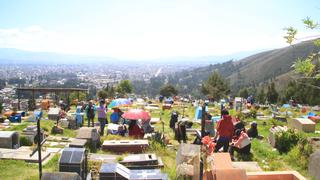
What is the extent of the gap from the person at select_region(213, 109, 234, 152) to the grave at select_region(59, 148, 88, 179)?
4398 mm

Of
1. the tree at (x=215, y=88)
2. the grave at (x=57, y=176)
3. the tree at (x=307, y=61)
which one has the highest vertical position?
the tree at (x=307, y=61)

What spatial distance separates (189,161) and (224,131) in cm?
309

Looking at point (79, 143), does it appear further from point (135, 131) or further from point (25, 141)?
point (135, 131)

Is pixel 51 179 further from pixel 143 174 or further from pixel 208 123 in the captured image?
pixel 208 123

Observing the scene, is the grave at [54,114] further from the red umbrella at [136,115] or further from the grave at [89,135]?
the grave at [89,135]

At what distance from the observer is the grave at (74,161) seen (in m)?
7.52

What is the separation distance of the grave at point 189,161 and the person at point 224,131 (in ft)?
8.23

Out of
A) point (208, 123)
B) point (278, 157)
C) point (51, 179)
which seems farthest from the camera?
point (208, 123)

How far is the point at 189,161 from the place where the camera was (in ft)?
25.9

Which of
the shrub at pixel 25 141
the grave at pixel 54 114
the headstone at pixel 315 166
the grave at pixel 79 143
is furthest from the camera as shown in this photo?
the grave at pixel 54 114

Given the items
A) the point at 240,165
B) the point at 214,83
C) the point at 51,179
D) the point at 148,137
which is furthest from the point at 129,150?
the point at 214,83

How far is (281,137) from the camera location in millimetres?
12281

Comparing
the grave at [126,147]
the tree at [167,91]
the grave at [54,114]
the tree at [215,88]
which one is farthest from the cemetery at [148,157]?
the tree at [167,91]

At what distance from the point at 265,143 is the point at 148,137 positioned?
4302 mm
